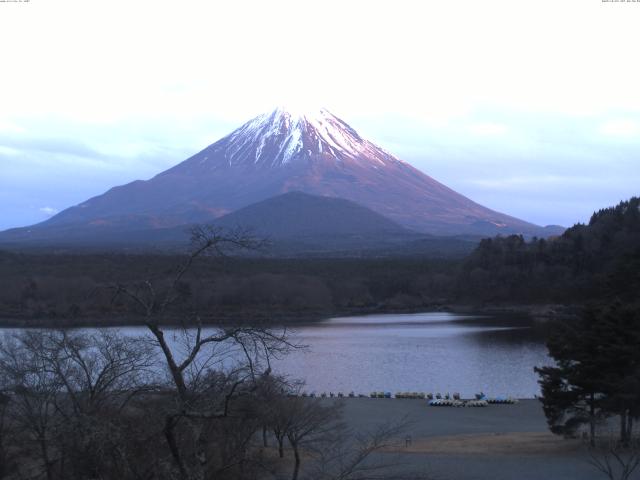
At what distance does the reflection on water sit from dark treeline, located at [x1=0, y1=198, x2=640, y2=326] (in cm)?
1171

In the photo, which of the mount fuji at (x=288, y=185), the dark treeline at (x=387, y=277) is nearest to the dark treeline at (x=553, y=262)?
the dark treeline at (x=387, y=277)

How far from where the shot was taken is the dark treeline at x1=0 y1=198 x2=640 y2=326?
53.9 meters

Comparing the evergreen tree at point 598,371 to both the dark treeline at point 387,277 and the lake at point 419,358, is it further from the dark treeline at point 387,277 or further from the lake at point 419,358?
the dark treeline at point 387,277

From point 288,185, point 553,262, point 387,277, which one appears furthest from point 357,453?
point 288,185

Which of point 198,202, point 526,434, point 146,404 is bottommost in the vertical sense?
point 526,434

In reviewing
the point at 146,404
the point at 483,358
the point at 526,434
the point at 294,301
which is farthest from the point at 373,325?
the point at 146,404

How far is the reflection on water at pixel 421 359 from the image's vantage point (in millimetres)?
25922

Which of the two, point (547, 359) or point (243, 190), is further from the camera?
point (243, 190)

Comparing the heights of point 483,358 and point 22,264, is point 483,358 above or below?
below

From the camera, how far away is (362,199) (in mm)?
139125

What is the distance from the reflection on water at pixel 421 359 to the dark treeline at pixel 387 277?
11.7 m

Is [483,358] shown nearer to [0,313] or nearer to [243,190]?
[0,313]

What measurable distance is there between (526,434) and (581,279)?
43.4 meters

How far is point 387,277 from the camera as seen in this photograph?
67.7m
